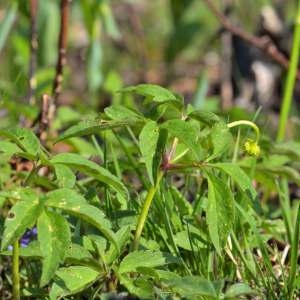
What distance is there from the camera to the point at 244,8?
16.9ft

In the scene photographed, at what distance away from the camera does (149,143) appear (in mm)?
1766

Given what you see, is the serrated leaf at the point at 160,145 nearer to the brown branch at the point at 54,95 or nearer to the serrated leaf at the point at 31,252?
the serrated leaf at the point at 31,252

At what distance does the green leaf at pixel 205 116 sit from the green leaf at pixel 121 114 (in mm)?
100

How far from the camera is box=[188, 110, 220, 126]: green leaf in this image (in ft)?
5.90

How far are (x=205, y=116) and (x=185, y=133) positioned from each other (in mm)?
82

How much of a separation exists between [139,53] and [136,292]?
13.5 ft

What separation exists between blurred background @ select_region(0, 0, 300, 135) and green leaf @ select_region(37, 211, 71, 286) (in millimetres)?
789

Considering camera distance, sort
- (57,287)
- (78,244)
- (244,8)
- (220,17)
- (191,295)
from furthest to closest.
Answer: (244,8), (220,17), (78,244), (57,287), (191,295)

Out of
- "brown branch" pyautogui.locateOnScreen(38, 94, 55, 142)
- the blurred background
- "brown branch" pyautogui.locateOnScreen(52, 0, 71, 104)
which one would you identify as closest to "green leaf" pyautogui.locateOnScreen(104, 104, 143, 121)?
the blurred background

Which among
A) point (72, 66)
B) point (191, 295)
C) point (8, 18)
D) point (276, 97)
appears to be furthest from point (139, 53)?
point (191, 295)

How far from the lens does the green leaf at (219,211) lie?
1767mm

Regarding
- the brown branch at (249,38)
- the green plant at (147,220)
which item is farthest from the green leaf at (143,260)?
the brown branch at (249,38)

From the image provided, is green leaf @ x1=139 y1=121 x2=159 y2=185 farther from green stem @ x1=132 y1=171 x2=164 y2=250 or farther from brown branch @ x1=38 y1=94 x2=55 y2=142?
brown branch @ x1=38 y1=94 x2=55 y2=142

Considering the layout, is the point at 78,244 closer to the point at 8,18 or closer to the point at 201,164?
the point at 201,164
